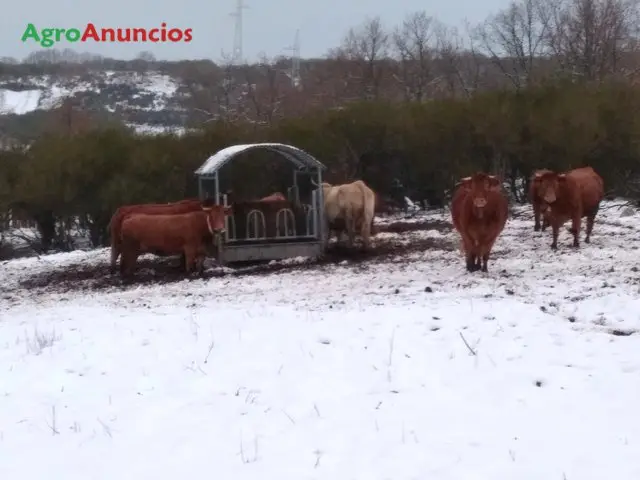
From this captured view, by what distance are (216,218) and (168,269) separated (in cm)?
177

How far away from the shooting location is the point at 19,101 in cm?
7712

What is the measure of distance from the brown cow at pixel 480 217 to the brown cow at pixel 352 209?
13.2ft

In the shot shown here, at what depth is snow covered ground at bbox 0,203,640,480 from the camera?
476 cm

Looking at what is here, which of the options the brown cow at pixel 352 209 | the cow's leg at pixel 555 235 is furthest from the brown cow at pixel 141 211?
the cow's leg at pixel 555 235

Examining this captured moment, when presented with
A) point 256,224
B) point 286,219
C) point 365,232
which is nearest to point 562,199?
point 365,232

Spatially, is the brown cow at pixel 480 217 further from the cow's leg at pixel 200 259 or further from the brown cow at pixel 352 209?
the cow's leg at pixel 200 259

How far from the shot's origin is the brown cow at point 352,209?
1498 centimetres

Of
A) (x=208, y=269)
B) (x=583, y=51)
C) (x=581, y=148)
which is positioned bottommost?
(x=208, y=269)

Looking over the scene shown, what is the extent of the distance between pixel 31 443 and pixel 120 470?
0.86 metres

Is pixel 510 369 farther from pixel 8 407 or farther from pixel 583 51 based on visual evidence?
pixel 583 51

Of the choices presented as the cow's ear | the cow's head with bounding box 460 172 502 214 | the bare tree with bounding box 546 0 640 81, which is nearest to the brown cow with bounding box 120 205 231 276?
the cow's head with bounding box 460 172 502 214

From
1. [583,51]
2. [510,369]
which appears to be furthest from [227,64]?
[510,369]

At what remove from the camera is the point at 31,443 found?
17.2ft

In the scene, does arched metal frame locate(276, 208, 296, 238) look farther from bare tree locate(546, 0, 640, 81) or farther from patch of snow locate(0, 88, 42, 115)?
patch of snow locate(0, 88, 42, 115)
